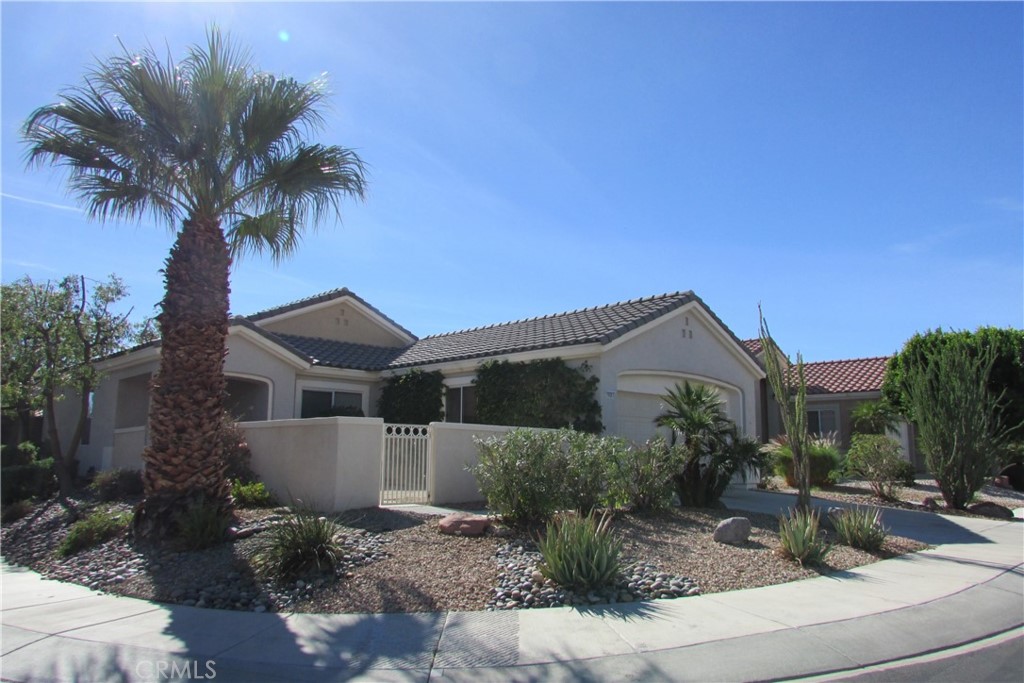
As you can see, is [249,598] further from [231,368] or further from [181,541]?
[231,368]

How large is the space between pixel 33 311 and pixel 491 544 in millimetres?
12961

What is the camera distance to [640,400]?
17.8 m

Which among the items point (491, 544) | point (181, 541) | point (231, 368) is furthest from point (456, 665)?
point (231, 368)

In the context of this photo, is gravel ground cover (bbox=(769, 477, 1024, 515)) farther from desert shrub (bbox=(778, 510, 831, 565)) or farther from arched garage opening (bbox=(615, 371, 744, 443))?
desert shrub (bbox=(778, 510, 831, 565))

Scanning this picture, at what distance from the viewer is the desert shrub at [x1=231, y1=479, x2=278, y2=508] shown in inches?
477

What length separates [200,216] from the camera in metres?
10.6

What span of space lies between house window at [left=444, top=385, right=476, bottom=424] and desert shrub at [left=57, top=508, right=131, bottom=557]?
341 inches

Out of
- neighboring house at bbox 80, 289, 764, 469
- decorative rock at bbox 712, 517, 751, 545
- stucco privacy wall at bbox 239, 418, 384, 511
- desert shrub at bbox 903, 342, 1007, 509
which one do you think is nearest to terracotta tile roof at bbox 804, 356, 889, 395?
neighboring house at bbox 80, 289, 764, 469

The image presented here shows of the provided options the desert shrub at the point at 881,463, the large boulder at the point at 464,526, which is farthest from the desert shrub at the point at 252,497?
the desert shrub at the point at 881,463

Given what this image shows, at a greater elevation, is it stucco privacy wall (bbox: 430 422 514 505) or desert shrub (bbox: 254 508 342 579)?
stucco privacy wall (bbox: 430 422 514 505)

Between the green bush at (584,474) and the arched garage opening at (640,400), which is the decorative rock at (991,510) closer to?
the arched garage opening at (640,400)

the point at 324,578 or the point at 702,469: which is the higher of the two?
the point at 702,469

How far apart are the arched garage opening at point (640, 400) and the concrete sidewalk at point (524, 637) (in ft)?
28.4

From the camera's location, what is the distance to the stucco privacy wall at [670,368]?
16422mm
